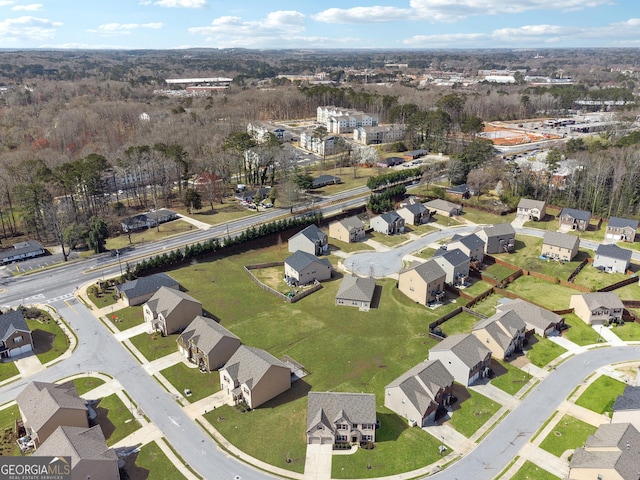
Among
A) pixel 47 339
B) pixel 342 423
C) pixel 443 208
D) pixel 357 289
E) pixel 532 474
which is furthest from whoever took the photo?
pixel 443 208

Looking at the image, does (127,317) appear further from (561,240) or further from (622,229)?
(622,229)

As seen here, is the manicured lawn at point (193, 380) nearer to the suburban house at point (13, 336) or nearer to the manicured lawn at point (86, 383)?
the manicured lawn at point (86, 383)

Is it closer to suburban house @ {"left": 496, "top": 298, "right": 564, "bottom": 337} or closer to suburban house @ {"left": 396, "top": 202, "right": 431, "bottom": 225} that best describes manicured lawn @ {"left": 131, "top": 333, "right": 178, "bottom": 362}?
suburban house @ {"left": 496, "top": 298, "right": 564, "bottom": 337}

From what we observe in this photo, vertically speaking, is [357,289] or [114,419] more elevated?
[357,289]

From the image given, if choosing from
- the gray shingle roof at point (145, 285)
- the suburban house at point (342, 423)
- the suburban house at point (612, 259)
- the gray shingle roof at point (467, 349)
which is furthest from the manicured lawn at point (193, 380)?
the suburban house at point (612, 259)

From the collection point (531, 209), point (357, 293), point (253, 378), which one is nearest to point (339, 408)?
point (253, 378)

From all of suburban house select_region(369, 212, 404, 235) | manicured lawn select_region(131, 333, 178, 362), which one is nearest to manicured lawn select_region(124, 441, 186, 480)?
manicured lawn select_region(131, 333, 178, 362)

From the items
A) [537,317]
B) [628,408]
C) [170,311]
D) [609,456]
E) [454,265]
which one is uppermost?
[454,265]
